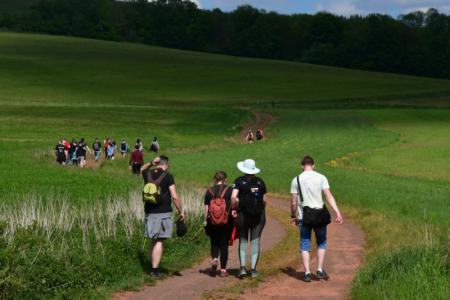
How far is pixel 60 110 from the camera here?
242ft

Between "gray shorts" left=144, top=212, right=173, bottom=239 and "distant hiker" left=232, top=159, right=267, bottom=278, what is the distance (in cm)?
126

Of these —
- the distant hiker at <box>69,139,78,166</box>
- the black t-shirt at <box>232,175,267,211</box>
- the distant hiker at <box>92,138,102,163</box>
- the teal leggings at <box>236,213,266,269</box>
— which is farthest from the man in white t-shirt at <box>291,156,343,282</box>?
the distant hiker at <box>92,138,102,163</box>

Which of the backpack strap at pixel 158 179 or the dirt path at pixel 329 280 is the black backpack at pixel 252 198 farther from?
the backpack strap at pixel 158 179

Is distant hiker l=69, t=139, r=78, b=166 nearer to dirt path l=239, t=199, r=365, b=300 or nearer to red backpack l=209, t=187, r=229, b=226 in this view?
dirt path l=239, t=199, r=365, b=300

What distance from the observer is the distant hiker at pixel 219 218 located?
46.7 feet

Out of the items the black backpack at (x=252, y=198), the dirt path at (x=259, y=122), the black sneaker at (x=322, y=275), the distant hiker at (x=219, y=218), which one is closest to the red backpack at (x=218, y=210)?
the distant hiker at (x=219, y=218)

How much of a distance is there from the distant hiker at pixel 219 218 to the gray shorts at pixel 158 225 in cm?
74

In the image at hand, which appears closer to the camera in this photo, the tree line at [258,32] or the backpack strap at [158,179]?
the backpack strap at [158,179]

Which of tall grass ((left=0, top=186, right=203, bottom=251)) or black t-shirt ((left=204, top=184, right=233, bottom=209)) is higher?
black t-shirt ((left=204, top=184, right=233, bottom=209))

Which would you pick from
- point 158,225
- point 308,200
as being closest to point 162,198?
point 158,225

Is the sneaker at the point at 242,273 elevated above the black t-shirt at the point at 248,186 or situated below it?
below

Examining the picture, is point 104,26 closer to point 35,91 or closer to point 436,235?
point 35,91

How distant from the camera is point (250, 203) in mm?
13953

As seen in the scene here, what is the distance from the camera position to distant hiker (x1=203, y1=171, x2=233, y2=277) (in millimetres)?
14242
